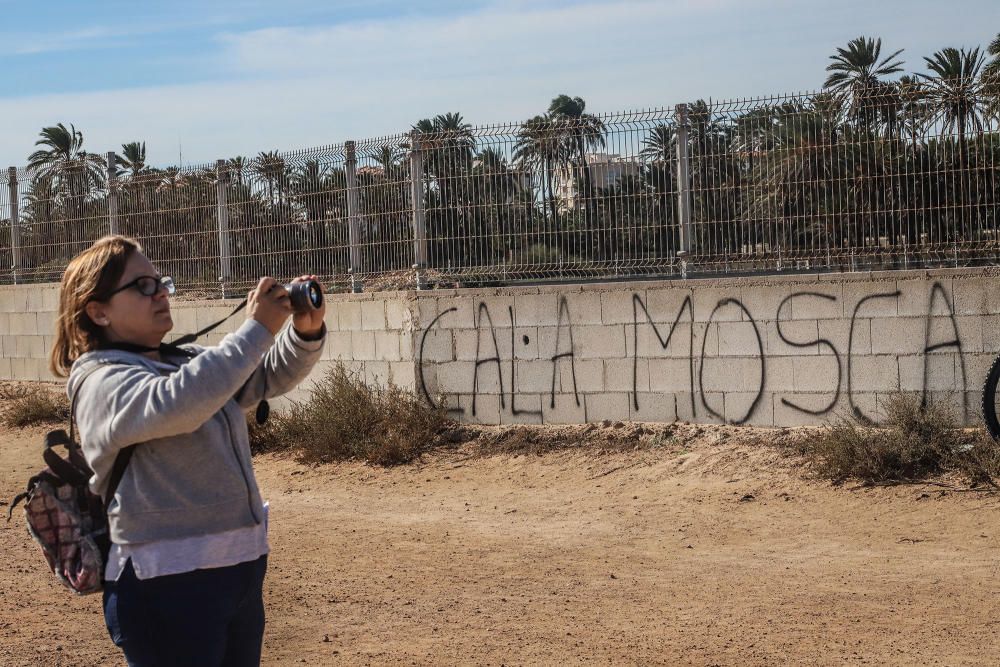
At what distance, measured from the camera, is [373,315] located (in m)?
11.5

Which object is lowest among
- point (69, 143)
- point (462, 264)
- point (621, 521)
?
point (621, 521)

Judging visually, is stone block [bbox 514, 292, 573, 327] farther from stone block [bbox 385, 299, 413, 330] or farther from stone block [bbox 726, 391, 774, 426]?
stone block [bbox 726, 391, 774, 426]

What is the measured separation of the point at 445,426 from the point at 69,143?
38.4m

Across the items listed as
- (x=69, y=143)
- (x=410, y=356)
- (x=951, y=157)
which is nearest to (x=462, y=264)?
(x=410, y=356)

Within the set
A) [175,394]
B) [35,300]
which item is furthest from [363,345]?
[175,394]

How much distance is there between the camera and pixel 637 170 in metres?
10.2

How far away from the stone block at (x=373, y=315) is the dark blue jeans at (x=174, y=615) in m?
8.74

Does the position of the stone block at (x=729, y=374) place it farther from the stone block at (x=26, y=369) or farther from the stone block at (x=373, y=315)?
the stone block at (x=26, y=369)

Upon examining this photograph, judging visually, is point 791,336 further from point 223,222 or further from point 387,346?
point 223,222

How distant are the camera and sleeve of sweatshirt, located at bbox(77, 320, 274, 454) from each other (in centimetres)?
20

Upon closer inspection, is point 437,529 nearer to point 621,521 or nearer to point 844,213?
point 621,521

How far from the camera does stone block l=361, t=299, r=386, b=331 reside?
11.5 m

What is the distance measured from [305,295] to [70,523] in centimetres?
80

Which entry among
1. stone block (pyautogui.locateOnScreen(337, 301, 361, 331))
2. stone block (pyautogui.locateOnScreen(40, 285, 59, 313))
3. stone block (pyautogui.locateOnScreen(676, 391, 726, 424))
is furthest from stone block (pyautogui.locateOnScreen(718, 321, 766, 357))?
stone block (pyautogui.locateOnScreen(40, 285, 59, 313))
